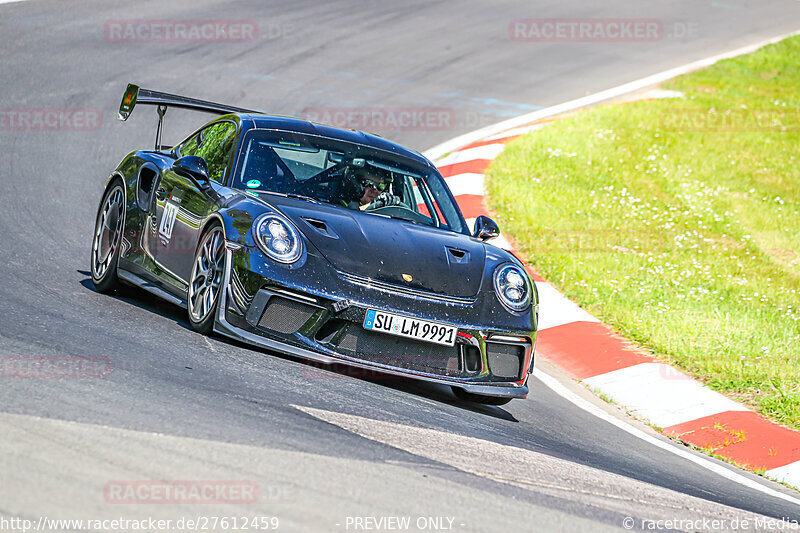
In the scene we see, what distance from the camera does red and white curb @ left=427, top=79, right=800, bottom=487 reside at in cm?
666

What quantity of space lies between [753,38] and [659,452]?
15908mm

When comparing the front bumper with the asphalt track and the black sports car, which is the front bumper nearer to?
the black sports car

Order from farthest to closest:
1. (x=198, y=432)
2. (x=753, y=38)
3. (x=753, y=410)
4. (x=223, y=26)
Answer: (x=753, y=38) < (x=223, y=26) < (x=753, y=410) < (x=198, y=432)

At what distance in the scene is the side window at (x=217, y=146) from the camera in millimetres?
6871

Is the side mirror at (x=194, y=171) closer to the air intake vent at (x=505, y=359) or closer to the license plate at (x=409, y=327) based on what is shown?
the license plate at (x=409, y=327)

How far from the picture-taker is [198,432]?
4152mm

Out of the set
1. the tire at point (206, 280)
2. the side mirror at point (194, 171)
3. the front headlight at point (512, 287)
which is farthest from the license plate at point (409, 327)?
the side mirror at point (194, 171)

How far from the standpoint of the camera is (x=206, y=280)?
600cm

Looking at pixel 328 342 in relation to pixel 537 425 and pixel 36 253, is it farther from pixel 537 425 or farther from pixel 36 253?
pixel 36 253

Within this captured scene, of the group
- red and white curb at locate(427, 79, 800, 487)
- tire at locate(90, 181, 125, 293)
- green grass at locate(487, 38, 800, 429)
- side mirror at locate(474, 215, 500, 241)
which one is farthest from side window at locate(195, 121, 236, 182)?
green grass at locate(487, 38, 800, 429)

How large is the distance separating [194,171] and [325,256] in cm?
123

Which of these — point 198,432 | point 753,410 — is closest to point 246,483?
point 198,432

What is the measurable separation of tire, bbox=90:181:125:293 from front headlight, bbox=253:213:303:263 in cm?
178

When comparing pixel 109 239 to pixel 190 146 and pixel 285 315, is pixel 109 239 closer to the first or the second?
pixel 190 146
